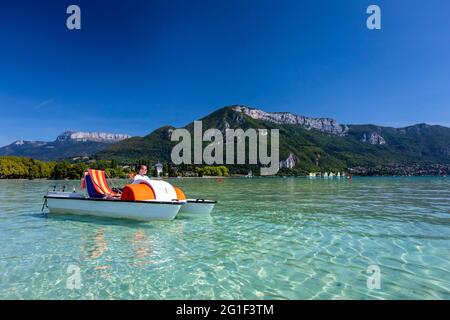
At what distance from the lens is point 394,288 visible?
7.20 metres

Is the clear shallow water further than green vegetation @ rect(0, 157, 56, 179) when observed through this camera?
No

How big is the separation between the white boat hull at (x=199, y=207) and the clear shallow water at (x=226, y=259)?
5.13 ft

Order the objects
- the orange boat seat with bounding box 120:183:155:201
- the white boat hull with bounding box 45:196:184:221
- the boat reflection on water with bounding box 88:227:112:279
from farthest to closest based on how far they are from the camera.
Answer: the orange boat seat with bounding box 120:183:155:201 < the white boat hull with bounding box 45:196:184:221 < the boat reflection on water with bounding box 88:227:112:279

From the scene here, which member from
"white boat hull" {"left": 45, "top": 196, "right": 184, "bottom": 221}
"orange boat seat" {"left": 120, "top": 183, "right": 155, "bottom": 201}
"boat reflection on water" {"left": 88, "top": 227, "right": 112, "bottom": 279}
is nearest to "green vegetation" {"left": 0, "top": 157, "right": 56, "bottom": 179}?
"white boat hull" {"left": 45, "top": 196, "right": 184, "bottom": 221}

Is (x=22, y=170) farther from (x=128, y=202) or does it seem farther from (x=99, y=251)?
(x=99, y=251)

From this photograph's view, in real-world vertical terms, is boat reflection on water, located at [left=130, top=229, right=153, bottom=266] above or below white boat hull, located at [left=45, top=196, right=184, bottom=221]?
below

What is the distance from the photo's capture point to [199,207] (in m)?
18.0

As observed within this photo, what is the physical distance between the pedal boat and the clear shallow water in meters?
0.65

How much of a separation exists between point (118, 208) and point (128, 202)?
99 centimetres

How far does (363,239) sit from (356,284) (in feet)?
17.2

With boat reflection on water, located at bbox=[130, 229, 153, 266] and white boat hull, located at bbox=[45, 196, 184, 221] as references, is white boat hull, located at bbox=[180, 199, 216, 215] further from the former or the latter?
boat reflection on water, located at bbox=[130, 229, 153, 266]

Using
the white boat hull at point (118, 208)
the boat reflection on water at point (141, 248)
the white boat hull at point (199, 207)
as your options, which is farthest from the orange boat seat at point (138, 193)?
the white boat hull at point (199, 207)

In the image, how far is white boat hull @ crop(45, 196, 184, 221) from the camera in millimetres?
15594
